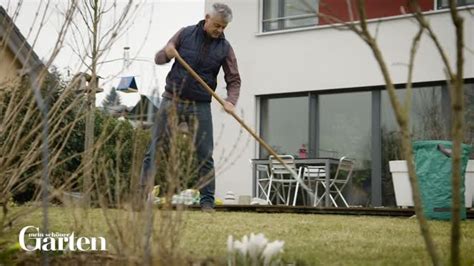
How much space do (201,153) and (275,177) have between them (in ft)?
18.7

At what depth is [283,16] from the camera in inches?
A: 494

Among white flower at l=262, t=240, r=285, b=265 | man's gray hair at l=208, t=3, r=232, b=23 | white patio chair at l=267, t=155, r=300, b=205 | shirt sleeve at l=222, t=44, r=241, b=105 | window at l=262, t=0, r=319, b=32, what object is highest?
window at l=262, t=0, r=319, b=32

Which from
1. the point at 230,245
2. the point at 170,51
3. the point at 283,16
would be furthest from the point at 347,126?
the point at 230,245

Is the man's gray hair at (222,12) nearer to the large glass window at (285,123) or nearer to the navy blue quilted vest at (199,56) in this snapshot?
the navy blue quilted vest at (199,56)

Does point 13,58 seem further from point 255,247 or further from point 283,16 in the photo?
point 283,16

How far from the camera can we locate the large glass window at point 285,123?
12.1 meters

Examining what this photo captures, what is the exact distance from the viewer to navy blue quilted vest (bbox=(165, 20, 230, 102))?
5863 mm

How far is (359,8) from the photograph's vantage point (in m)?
2.08

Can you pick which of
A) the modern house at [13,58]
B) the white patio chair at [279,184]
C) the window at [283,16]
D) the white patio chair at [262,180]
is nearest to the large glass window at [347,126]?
the white patio chair at [279,184]

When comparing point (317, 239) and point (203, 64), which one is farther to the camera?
point (203, 64)

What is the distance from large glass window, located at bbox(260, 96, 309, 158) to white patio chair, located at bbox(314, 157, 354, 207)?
96cm

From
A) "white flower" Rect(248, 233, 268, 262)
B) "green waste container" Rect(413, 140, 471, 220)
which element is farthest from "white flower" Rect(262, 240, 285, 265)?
"green waste container" Rect(413, 140, 471, 220)

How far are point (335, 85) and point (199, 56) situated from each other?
239 inches

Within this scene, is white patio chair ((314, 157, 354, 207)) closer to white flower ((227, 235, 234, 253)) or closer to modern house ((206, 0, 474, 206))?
modern house ((206, 0, 474, 206))
